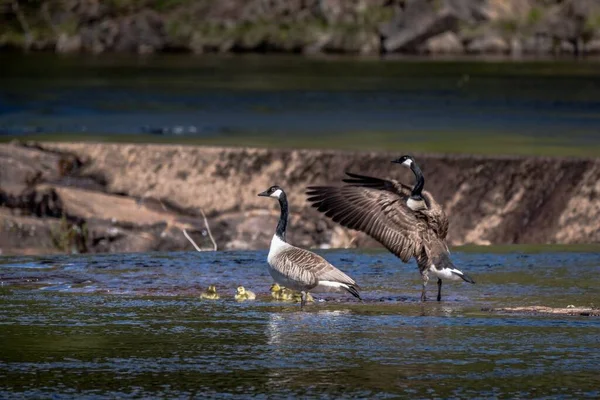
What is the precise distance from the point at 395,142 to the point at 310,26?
53433 millimetres

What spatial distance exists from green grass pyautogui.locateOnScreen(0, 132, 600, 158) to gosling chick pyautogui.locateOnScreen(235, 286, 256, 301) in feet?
30.7

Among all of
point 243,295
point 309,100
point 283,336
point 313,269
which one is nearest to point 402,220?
point 313,269

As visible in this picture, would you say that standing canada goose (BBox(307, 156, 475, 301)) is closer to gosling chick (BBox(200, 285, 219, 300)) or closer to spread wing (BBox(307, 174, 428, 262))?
spread wing (BBox(307, 174, 428, 262))

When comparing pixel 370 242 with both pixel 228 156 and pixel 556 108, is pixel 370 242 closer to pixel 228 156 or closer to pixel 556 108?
pixel 228 156

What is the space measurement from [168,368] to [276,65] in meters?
52.6

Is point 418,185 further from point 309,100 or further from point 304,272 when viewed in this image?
point 309,100

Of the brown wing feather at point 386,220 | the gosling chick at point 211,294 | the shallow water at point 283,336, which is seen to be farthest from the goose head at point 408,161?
the gosling chick at point 211,294

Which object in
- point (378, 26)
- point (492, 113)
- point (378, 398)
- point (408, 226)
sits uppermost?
point (378, 26)

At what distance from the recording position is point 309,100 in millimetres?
41906

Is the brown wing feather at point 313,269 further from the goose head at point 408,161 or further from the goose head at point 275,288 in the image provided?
the goose head at point 408,161

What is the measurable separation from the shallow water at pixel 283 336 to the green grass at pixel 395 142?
7.43 metres

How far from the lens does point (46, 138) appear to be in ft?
92.9

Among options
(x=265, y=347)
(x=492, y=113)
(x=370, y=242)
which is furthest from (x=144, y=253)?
(x=492, y=113)

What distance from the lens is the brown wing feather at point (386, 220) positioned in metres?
16.1
